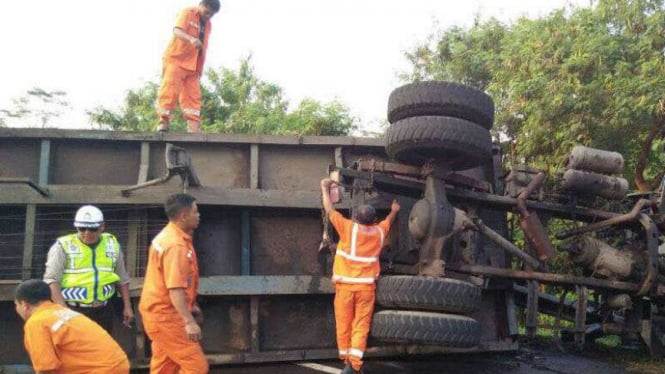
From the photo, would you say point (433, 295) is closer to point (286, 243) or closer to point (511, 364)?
point (286, 243)

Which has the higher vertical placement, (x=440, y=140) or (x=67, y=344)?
(x=440, y=140)

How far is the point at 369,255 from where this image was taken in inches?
173

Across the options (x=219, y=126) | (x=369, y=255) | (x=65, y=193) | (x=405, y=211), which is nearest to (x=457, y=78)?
(x=219, y=126)

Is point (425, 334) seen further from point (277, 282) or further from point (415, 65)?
point (415, 65)

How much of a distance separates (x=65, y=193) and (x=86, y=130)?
59 centimetres

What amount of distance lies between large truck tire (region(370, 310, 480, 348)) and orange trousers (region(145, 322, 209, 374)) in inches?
51.4

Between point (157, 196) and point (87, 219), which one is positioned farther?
point (157, 196)

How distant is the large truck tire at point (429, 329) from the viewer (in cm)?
379

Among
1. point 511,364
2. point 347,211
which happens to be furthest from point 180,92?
point 511,364

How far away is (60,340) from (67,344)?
4 cm

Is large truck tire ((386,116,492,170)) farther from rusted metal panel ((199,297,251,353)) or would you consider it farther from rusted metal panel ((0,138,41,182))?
rusted metal panel ((0,138,41,182))

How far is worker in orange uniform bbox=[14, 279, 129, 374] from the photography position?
108 inches

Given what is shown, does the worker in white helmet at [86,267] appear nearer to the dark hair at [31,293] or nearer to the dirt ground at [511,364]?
the dark hair at [31,293]

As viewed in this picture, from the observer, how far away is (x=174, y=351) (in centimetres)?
321
